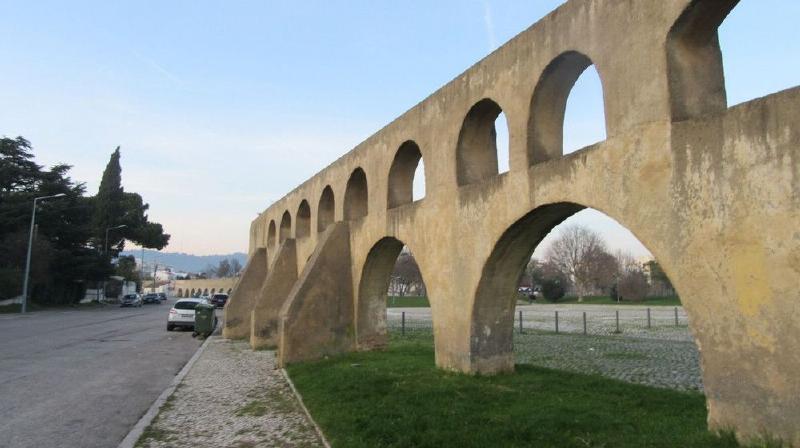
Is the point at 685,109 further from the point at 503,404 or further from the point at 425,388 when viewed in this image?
the point at 425,388

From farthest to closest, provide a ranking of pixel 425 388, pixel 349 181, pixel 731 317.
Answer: pixel 349 181
pixel 425 388
pixel 731 317

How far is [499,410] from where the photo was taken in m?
7.17

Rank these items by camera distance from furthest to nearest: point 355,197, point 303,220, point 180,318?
point 180,318 < point 303,220 < point 355,197

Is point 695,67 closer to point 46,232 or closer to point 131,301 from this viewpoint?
point 46,232

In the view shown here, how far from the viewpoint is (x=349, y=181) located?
50.8 ft

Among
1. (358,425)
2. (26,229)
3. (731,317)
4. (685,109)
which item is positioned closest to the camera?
(731,317)

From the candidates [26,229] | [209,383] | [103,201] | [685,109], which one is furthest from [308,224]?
[103,201]

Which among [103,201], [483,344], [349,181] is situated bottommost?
[483,344]

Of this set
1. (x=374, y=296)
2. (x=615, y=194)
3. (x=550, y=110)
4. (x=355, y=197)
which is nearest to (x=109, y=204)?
(x=355, y=197)

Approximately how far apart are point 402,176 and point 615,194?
7098 millimetres

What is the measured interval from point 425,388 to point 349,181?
8156 millimetres

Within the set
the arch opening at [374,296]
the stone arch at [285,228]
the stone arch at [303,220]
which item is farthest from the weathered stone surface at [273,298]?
the arch opening at [374,296]

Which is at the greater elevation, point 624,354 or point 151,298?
point 151,298

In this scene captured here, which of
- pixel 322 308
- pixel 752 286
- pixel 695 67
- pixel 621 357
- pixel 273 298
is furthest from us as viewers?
pixel 273 298
